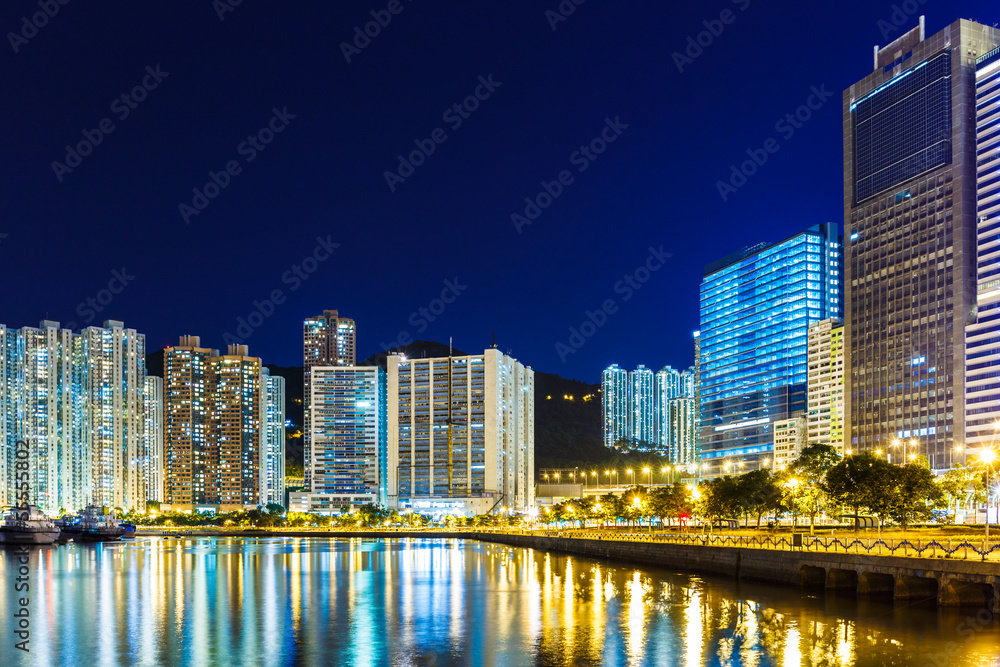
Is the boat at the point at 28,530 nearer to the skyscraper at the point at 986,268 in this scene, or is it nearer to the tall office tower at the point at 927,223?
the tall office tower at the point at 927,223

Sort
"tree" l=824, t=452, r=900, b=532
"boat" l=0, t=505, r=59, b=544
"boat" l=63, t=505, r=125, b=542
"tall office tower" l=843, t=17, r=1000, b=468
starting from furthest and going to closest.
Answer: "boat" l=63, t=505, r=125, b=542 → "tall office tower" l=843, t=17, r=1000, b=468 → "boat" l=0, t=505, r=59, b=544 → "tree" l=824, t=452, r=900, b=532

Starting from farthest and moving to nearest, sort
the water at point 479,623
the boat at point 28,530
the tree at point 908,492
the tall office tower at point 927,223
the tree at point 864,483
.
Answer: the tall office tower at point 927,223 < the boat at point 28,530 < the tree at point 864,483 < the tree at point 908,492 < the water at point 479,623

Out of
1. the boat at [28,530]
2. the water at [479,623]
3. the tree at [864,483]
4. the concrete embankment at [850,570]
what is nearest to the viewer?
the water at [479,623]

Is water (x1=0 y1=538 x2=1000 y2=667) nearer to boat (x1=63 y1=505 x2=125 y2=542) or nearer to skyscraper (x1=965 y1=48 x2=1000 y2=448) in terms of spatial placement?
boat (x1=63 y1=505 x2=125 y2=542)

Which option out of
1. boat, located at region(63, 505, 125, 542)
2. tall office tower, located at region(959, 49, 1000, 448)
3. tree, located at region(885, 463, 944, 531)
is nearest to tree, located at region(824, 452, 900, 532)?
tree, located at region(885, 463, 944, 531)

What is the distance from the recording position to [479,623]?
161 feet

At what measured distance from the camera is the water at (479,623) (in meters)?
38.9

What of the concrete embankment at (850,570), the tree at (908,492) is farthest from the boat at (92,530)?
the tree at (908,492)

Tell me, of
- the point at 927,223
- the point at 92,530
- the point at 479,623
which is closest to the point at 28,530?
the point at 92,530

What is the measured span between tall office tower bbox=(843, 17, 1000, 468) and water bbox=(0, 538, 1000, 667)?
128216mm

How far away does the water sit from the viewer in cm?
3888

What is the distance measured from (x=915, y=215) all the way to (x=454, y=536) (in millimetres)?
106593

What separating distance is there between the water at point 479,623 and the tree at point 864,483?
15607mm

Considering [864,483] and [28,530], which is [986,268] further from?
[28,530]
